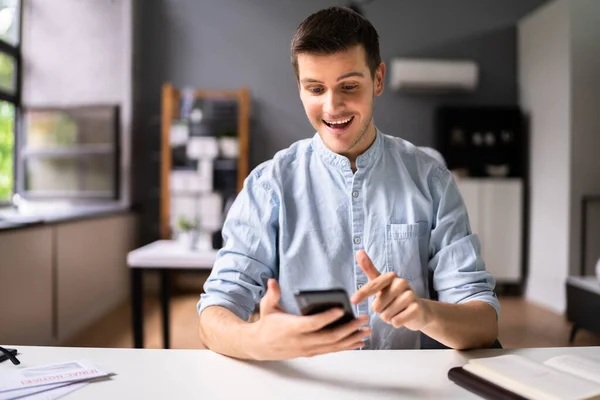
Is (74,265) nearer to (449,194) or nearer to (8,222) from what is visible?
(8,222)

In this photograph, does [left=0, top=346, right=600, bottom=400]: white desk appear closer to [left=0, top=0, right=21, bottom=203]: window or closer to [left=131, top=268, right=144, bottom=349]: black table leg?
[left=131, top=268, right=144, bottom=349]: black table leg

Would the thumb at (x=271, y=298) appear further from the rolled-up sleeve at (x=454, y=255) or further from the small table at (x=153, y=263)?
the small table at (x=153, y=263)

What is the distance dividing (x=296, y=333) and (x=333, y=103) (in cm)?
52

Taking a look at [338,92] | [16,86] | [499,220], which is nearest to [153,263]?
[338,92]

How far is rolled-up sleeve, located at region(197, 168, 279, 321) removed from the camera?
114 cm

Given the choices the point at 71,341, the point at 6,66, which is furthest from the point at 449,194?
the point at 6,66

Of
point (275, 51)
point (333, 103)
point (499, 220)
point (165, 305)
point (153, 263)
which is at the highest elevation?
point (275, 51)

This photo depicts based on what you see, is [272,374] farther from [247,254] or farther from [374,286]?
[247,254]

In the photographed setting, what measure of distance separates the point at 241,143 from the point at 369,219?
3.70 meters

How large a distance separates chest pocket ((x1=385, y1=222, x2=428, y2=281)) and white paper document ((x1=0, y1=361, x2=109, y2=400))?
25.5 inches

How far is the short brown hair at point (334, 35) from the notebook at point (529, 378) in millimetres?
668

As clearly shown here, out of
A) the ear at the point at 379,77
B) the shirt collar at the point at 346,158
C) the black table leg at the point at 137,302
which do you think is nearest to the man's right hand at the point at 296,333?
the shirt collar at the point at 346,158

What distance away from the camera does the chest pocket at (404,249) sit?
1220 mm

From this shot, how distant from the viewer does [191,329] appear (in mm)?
3588
